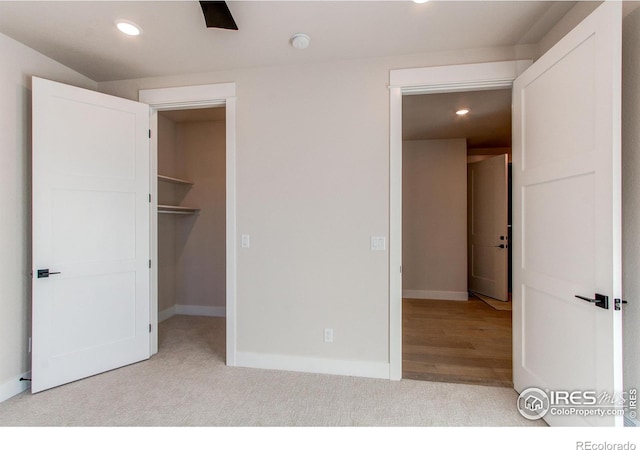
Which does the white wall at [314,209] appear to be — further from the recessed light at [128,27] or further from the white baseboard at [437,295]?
the white baseboard at [437,295]

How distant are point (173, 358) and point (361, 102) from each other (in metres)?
2.88

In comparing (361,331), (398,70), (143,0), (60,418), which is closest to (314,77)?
(398,70)

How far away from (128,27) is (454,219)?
4.73m

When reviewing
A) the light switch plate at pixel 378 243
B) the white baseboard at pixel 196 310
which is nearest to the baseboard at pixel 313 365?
the light switch plate at pixel 378 243

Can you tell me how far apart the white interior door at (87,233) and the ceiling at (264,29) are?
40 cm

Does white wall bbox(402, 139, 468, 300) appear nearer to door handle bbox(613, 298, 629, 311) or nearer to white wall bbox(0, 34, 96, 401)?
door handle bbox(613, 298, 629, 311)

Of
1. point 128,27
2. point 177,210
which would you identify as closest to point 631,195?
point 128,27

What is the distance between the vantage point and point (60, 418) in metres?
1.82

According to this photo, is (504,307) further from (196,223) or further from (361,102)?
(196,223)

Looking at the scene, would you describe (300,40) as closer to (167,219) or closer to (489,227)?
(167,219)

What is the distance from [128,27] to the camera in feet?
6.43

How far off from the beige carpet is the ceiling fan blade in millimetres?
2491

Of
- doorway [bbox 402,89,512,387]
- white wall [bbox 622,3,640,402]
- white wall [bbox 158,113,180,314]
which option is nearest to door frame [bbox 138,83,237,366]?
white wall [bbox 158,113,180,314]

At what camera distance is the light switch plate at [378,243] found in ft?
7.60
